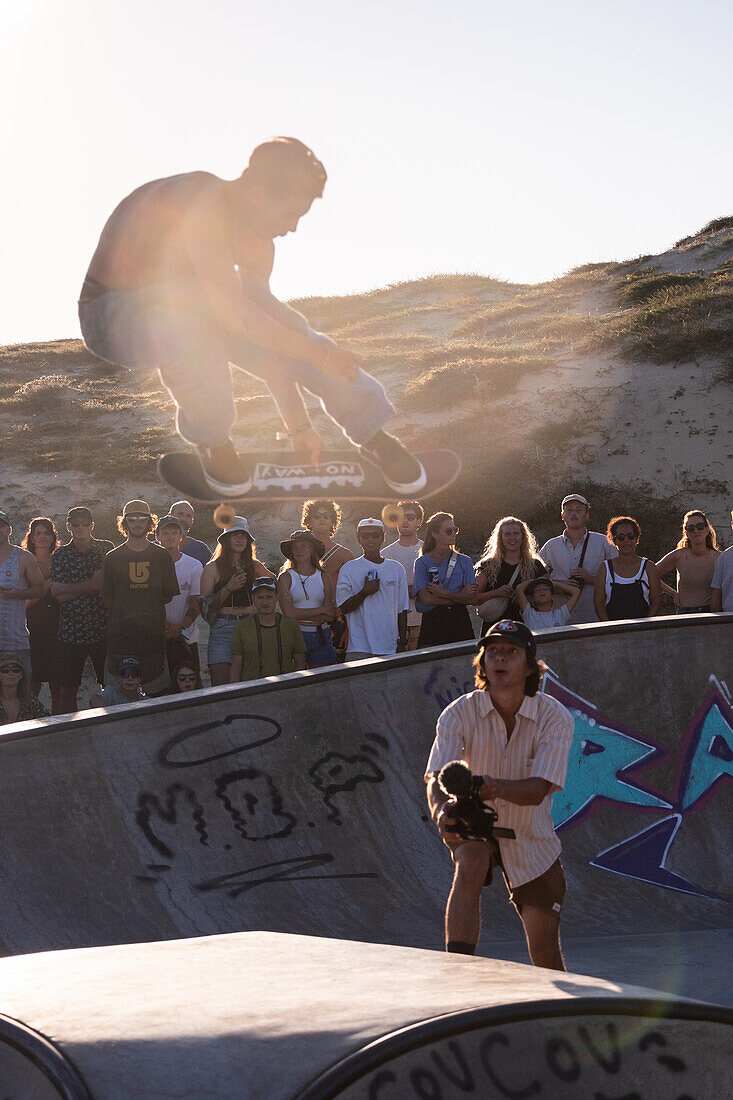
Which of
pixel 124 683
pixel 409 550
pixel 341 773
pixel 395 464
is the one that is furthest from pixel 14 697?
pixel 395 464

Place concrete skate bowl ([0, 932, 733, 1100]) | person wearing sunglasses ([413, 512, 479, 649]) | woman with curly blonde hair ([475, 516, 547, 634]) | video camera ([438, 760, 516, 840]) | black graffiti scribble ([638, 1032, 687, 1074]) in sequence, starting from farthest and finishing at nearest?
person wearing sunglasses ([413, 512, 479, 649])
woman with curly blonde hair ([475, 516, 547, 634])
video camera ([438, 760, 516, 840])
black graffiti scribble ([638, 1032, 687, 1074])
concrete skate bowl ([0, 932, 733, 1100])

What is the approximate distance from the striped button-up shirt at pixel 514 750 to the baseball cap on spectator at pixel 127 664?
444 centimetres

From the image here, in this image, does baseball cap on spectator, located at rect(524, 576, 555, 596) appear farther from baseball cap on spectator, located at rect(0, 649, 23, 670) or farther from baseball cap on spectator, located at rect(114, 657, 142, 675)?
baseball cap on spectator, located at rect(0, 649, 23, 670)

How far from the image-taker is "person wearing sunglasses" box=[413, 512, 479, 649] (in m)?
8.19

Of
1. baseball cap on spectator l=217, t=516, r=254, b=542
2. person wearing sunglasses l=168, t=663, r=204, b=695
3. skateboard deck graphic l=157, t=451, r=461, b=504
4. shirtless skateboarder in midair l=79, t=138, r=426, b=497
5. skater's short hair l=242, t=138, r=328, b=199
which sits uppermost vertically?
skater's short hair l=242, t=138, r=328, b=199

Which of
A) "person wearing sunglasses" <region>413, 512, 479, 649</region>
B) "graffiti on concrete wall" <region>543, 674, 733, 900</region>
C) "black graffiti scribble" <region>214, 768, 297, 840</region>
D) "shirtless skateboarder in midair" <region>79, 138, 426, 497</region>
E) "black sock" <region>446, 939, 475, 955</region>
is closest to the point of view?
"black sock" <region>446, 939, 475, 955</region>

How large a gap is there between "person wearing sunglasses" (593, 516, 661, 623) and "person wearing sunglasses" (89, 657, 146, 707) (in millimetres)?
3643

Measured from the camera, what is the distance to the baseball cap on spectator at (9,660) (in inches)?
322

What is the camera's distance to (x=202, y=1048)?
7.14 feet

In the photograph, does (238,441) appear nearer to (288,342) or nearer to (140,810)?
(288,342)

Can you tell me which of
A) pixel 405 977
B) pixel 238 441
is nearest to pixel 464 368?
pixel 238 441

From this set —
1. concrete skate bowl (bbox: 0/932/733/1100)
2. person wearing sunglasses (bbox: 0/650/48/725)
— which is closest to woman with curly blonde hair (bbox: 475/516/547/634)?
person wearing sunglasses (bbox: 0/650/48/725)

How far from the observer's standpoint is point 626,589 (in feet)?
27.2

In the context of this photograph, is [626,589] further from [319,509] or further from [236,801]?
[236,801]
